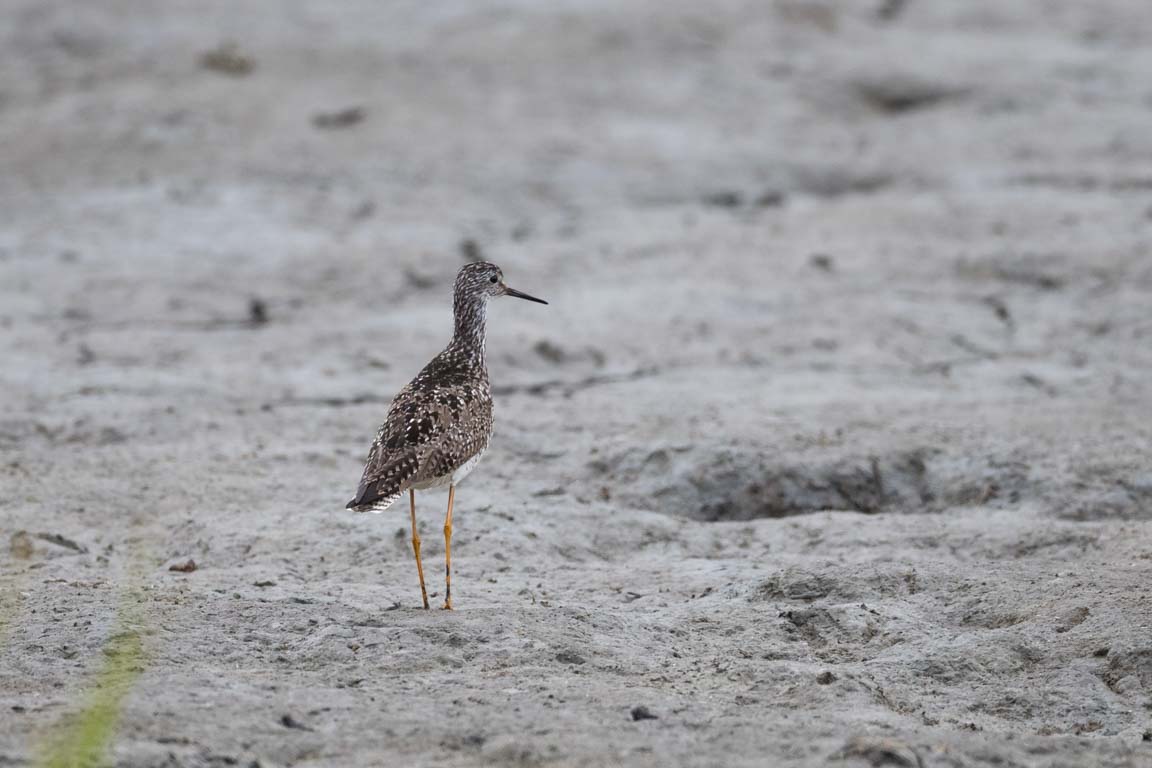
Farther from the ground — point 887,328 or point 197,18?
point 197,18

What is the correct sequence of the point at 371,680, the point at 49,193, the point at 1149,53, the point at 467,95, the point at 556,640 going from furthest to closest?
the point at 1149,53 → the point at 467,95 → the point at 49,193 → the point at 556,640 → the point at 371,680

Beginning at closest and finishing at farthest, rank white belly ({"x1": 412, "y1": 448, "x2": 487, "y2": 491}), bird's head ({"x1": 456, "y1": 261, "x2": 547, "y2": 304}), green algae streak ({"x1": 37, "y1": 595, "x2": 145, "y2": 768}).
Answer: green algae streak ({"x1": 37, "y1": 595, "x2": 145, "y2": 768}) < white belly ({"x1": 412, "y1": 448, "x2": 487, "y2": 491}) < bird's head ({"x1": 456, "y1": 261, "x2": 547, "y2": 304})

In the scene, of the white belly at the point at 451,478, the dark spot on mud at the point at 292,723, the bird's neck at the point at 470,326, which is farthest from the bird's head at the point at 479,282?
the dark spot on mud at the point at 292,723

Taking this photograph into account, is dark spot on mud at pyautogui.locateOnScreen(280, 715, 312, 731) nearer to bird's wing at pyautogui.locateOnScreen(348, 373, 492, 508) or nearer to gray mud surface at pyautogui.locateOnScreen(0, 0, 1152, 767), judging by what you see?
gray mud surface at pyautogui.locateOnScreen(0, 0, 1152, 767)

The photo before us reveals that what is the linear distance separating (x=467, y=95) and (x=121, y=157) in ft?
9.45

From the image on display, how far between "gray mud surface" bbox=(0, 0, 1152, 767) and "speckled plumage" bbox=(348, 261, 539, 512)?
1.49 ft

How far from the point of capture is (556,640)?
5.17 metres

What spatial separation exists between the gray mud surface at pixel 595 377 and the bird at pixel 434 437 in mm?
421

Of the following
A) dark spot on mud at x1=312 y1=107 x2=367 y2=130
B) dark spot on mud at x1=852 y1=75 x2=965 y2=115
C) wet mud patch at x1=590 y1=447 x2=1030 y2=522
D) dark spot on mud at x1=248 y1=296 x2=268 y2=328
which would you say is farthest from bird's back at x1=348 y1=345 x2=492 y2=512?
dark spot on mud at x1=852 y1=75 x2=965 y2=115

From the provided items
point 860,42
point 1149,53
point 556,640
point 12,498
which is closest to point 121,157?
point 12,498

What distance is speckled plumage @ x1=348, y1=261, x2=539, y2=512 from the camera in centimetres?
553

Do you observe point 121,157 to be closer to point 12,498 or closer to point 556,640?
point 12,498

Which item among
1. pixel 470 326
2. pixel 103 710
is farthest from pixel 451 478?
pixel 103 710

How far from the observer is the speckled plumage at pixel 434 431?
5531 mm
